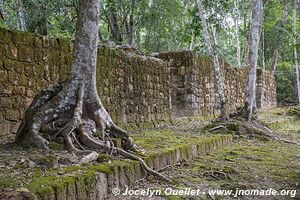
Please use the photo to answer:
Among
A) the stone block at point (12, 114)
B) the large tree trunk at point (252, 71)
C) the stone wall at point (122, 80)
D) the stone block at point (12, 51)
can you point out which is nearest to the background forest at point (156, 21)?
the large tree trunk at point (252, 71)

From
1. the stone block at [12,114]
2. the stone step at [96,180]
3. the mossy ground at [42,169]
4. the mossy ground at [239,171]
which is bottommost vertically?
the mossy ground at [239,171]

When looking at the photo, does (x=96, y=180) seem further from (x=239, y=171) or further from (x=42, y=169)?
(x=239, y=171)

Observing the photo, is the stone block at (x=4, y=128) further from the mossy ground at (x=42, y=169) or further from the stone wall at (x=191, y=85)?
the stone wall at (x=191, y=85)

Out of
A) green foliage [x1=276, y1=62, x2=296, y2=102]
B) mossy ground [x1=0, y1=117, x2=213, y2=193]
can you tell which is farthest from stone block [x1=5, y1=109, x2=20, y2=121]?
green foliage [x1=276, y1=62, x2=296, y2=102]

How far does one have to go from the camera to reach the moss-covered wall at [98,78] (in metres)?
5.37

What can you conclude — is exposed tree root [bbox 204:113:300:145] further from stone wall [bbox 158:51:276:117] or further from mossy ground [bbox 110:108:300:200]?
stone wall [bbox 158:51:276:117]

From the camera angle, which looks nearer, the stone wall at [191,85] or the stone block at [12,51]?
the stone block at [12,51]

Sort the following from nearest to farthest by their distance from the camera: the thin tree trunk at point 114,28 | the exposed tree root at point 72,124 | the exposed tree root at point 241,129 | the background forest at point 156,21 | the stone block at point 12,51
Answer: the exposed tree root at point 72,124 < the stone block at point 12,51 < the exposed tree root at point 241,129 < the background forest at point 156,21 < the thin tree trunk at point 114,28

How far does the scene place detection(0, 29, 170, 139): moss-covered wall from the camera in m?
5.37

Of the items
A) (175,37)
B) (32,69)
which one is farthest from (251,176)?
(175,37)

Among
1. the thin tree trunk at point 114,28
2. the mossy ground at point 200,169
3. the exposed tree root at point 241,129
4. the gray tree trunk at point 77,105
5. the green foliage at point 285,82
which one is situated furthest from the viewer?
the green foliage at point 285,82

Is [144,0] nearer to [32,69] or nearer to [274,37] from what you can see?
[32,69]

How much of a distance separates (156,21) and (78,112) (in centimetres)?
1123

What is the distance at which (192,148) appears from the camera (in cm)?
591
